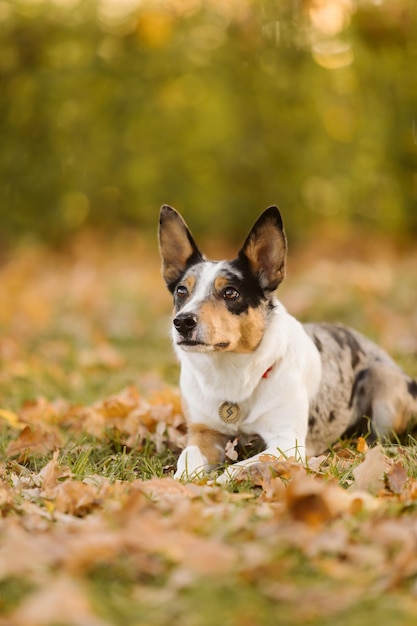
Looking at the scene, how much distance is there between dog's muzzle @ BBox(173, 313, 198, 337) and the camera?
4.28 m

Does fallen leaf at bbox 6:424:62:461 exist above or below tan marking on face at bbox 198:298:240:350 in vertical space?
below

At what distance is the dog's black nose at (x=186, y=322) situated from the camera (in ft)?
14.0

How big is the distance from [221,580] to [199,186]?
13574mm

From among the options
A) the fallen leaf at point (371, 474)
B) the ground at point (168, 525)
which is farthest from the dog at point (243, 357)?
the fallen leaf at point (371, 474)

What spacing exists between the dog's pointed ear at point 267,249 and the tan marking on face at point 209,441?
834 mm

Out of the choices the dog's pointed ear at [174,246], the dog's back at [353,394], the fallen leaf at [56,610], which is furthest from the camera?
the dog's back at [353,394]

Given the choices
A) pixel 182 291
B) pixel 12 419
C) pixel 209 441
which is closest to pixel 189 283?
pixel 182 291

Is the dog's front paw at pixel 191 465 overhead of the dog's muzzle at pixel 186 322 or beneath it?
beneath

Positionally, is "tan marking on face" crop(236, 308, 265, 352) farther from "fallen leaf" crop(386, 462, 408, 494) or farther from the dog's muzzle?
"fallen leaf" crop(386, 462, 408, 494)

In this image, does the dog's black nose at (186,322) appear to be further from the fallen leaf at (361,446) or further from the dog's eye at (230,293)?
the fallen leaf at (361,446)

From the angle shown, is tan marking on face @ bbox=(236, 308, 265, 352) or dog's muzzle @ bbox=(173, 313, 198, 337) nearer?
dog's muzzle @ bbox=(173, 313, 198, 337)

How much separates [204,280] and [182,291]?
16 centimetres

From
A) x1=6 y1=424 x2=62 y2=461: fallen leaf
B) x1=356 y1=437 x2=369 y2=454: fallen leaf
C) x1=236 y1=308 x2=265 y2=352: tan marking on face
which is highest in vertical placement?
x1=236 y1=308 x2=265 y2=352: tan marking on face

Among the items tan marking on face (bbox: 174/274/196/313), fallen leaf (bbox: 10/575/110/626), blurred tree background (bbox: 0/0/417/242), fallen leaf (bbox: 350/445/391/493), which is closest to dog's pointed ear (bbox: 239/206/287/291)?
tan marking on face (bbox: 174/274/196/313)
